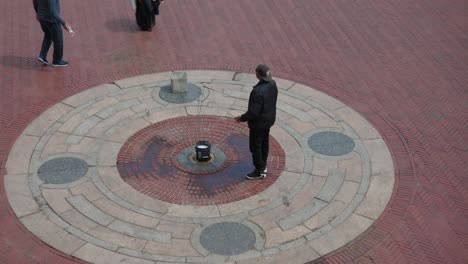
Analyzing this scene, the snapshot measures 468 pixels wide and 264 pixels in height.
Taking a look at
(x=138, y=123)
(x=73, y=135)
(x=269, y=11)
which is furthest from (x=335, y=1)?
(x=73, y=135)

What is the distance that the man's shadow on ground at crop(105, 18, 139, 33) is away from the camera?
16.4m

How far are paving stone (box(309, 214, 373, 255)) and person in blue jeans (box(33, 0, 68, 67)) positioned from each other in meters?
7.85

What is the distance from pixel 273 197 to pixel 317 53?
5.97 meters

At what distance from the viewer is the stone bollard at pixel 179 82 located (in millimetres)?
13453

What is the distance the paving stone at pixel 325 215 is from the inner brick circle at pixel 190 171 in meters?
1.16

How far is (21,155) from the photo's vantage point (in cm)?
1151

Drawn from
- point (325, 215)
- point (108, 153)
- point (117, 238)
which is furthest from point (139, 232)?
point (325, 215)

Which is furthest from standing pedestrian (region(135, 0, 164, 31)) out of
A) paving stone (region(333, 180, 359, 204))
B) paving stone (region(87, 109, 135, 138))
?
paving stone (region(333, 180, 359, 204))

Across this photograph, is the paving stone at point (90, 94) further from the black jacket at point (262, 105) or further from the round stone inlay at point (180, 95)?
the black jacket at point (262, 105)

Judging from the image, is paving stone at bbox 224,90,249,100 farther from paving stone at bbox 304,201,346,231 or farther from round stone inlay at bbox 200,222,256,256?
round stone inlay at bbox 200,222,256,256

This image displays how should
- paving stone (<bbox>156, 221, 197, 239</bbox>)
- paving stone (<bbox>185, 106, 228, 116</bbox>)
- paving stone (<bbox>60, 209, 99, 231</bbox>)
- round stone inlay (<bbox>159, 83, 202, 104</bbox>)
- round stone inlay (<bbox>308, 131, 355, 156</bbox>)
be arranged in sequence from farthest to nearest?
round stone inlay (<bbox>159, 83, 202, 104</bbox>) < paving stone (<bbox>185, 106, 228, 116</bbox>) < round stone inlay (<bbox>308, 131, 355, 156</bbox>) < paving stone (<bbox>60, 209, 99, 231</bbox>) < paving stone (<bbox>156, 221, 197, 239</bbox>)

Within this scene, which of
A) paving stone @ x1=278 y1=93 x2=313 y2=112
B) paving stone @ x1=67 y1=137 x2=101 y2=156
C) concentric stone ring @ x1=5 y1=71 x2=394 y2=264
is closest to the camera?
concentric stone ring @ x1=5 y1=71 x2=394 y2=264

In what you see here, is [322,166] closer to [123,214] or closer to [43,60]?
[123,214]

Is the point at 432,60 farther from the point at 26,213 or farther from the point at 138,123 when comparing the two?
the point at 26,213
